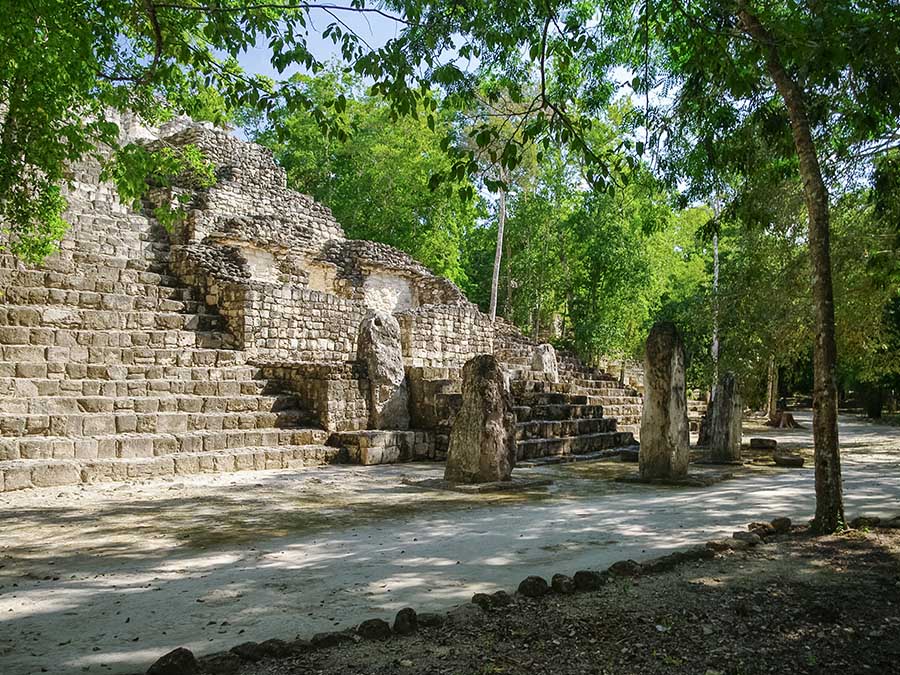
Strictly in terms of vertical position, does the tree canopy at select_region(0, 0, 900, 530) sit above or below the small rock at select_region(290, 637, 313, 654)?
above

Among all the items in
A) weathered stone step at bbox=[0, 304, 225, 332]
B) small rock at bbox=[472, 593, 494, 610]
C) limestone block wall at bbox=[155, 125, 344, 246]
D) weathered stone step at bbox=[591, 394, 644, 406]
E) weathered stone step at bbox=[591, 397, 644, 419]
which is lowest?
small rock at bbox=[472, 593, 494, 610]

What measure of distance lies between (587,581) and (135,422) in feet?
24.5

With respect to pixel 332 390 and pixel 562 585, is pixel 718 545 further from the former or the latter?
pixel 332 390

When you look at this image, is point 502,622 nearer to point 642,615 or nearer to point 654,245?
point 642,615

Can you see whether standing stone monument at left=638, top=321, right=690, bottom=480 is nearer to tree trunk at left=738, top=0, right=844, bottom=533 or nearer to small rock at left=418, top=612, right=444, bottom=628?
tree trunk at left=738, top=0, right=844, bottom=533

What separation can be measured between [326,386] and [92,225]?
884 cm

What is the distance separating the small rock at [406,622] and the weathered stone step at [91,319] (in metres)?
9.59

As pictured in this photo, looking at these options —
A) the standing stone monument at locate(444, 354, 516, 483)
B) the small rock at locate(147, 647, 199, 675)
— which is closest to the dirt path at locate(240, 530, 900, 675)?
the small rock at locate(147, 647, 199, 675)

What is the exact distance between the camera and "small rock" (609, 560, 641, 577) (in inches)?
171

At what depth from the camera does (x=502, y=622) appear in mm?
3467

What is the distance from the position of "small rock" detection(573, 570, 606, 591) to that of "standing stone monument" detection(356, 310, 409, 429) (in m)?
8.10

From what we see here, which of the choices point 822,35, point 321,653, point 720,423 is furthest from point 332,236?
point 321,653

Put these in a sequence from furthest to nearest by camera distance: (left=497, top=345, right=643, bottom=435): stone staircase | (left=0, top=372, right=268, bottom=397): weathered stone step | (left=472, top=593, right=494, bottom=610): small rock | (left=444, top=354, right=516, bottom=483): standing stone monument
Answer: (left=497, top=345, right=643, bottom=435): stone staircase < (left=0, top=372, right=268, bottom=397): weathered stone step < (left=444, top=354, right=516, bottom=483): standing stone monument < (left=472, top=593, right=494, bottom=610): small rock

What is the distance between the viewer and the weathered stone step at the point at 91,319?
1108 centimetres
